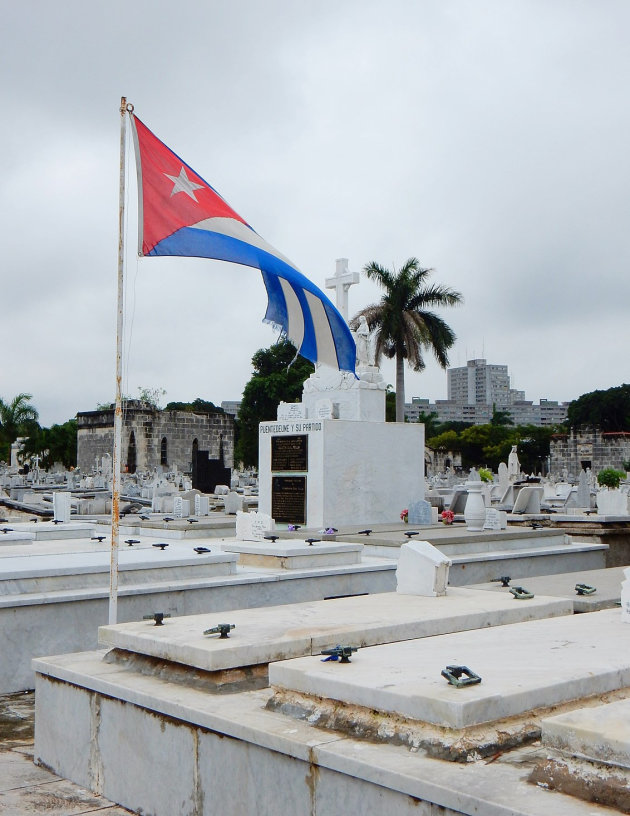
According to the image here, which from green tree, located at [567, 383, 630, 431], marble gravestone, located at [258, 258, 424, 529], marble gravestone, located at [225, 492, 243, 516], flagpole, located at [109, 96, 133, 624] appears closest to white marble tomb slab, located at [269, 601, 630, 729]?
flagpole, located at [109, 96, 133, 624]

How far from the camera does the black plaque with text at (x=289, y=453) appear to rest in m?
13.5

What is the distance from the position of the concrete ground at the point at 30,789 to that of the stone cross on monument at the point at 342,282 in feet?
33.7

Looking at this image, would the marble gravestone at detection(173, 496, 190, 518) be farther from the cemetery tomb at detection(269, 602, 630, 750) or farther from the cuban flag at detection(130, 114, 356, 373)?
the cemetery tomb at detection(269, 602, 630, 750)

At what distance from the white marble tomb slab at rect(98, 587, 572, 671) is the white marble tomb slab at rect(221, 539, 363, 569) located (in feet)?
9.78

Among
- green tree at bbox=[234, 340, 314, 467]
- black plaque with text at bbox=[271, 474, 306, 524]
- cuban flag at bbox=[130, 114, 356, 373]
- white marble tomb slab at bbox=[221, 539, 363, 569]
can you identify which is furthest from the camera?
green tree at bbox=[234, 340, 314, 467]

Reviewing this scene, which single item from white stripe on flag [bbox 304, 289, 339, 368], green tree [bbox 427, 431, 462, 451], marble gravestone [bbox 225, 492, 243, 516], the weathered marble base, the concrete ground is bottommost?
the concrete ground

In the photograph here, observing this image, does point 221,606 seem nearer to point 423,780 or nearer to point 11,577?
point 11,577

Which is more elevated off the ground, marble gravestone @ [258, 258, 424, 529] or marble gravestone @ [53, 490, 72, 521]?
marble gravestone @ [258, 258, 424, 529]

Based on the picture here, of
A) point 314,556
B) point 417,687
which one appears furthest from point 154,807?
point 314,556

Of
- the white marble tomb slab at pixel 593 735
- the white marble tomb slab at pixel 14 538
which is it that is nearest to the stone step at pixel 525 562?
the white marble tomb slab at pixel 14 538

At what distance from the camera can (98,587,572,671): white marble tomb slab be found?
4.55 m

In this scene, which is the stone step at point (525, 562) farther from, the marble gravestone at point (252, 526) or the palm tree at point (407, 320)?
the palm tree at point (407, 320)

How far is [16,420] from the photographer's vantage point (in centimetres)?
6900

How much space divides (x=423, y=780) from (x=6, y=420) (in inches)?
2766
